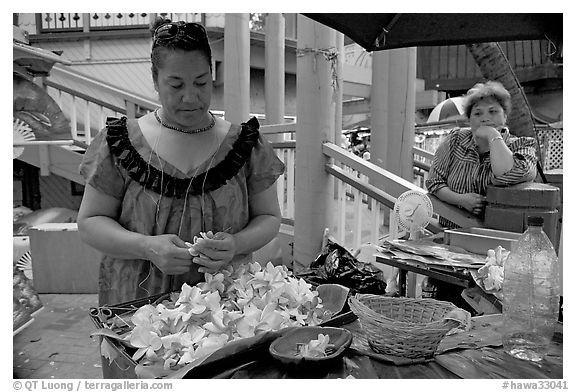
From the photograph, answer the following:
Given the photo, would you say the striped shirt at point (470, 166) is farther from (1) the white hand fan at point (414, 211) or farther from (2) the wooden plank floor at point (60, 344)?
(2) the wooden plank floor at point (60, 344)

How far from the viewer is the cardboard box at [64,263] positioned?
405 cm

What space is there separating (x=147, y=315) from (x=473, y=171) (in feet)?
7.14

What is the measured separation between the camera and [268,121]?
7.62 metres

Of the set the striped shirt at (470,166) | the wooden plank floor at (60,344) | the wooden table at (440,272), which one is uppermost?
the striped shirt at (470,166)

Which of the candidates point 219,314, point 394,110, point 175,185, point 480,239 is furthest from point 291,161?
point 219,314

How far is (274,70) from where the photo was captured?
746 cm

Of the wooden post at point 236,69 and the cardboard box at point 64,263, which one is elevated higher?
the wooden post at point 236,69

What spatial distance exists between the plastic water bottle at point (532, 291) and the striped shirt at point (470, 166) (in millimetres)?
1315

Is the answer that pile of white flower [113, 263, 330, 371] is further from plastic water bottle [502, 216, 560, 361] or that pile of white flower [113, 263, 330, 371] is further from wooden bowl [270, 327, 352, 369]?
plastic water bottle [502, 216, 560, 361]

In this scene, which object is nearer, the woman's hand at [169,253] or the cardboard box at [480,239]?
the woman's hand at [169,253]

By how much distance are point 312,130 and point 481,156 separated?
136 cm

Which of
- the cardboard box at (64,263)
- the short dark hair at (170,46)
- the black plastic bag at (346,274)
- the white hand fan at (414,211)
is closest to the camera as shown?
the short dark hair at (170,46)

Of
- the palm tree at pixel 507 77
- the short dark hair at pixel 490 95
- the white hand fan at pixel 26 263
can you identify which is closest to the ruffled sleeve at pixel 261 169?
the short dark hair at pixel 490 95
